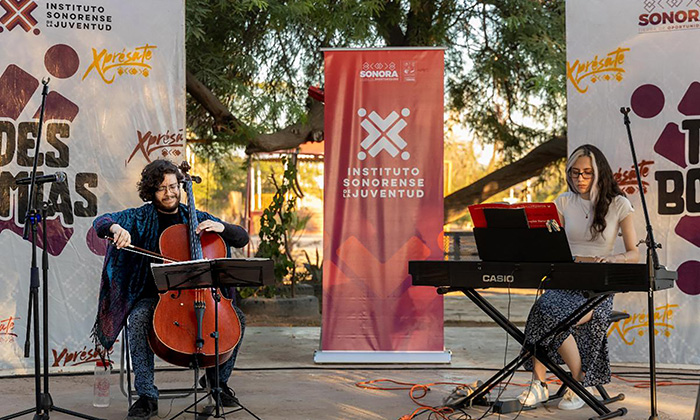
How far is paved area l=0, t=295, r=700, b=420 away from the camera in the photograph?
4.19 m

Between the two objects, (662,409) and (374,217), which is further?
(374,217)

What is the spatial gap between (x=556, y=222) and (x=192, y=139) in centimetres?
602

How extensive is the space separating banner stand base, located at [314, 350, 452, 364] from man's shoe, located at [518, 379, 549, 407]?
126 centimetres

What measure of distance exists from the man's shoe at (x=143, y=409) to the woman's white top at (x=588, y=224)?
2.20m

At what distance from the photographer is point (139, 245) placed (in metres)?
4.20

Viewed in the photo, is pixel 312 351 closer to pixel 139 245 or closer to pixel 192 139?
pixel 139 245

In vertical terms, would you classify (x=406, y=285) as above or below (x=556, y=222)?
below

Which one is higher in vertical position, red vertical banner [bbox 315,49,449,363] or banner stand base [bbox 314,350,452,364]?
red vertical banner [bbox 315,49,449,363]

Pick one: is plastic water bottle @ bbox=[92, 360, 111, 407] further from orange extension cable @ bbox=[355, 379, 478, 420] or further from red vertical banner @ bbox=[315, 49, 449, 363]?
red vertical banner @ bbox=[315, 49, 449, 363]

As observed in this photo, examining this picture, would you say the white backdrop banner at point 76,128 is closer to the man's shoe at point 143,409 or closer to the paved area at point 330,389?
the paved area at point 330,389

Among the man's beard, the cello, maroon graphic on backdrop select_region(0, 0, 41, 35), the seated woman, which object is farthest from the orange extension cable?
maroon graphic on backdrop select_region(0, 0, 41, 35)

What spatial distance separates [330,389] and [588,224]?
5.40 ft

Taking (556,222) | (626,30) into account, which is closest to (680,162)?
(626,30)

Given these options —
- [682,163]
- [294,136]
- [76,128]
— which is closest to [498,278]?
[682,163]
